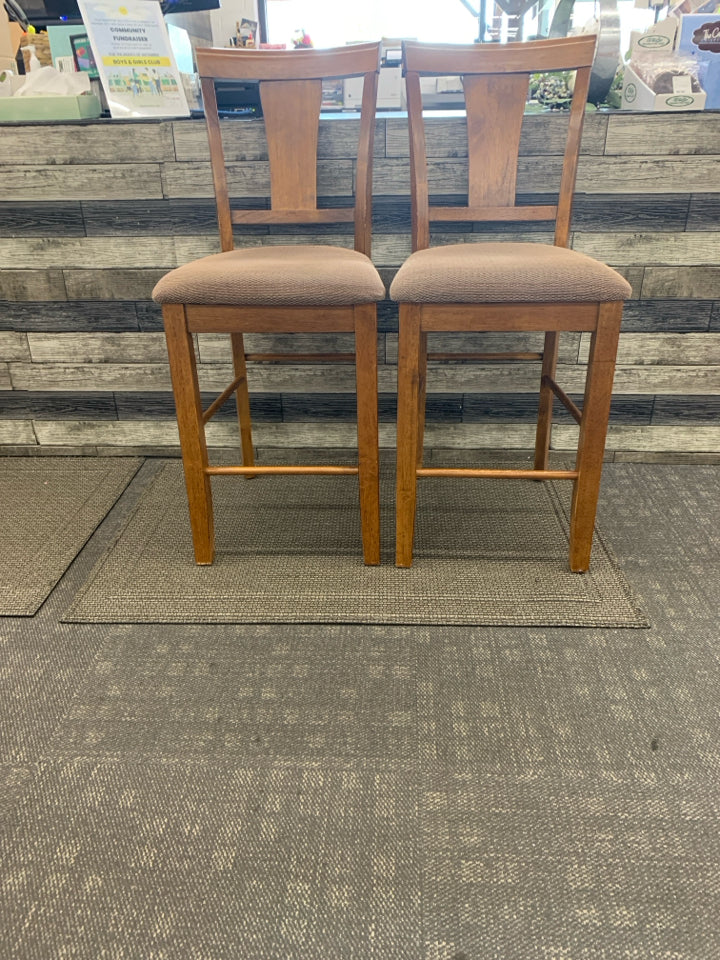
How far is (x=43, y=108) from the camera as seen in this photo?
1719mm

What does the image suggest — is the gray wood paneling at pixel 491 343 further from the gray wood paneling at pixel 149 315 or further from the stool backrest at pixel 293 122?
the gray wood paneling at pixel 149 315

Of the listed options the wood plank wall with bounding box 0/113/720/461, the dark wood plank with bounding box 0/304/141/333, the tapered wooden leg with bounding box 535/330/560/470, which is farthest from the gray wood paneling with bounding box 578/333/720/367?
the dark wood plank with bounding box 0/304/141/333

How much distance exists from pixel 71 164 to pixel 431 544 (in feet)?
4.31

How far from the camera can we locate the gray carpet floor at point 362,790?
2.71 feet

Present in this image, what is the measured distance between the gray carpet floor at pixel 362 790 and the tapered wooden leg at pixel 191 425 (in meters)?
0.24

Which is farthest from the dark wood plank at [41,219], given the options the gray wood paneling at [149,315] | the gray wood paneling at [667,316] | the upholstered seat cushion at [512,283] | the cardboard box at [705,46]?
the cardboard box at [705,46]

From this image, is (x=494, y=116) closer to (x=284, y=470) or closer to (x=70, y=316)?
(x=284, y=470)

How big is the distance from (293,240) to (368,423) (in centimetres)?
67

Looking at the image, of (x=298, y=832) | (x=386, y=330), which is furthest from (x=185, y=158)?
(x=298, y=832)

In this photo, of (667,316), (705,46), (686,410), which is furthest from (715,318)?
(705,46)

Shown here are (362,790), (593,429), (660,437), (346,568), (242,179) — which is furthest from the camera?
(660,437)

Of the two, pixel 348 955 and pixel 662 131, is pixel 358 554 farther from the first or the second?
pixel 662 131

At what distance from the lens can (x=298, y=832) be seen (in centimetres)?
94

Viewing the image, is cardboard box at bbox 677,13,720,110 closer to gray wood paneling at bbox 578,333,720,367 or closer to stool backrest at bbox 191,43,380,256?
gray wood paneling at bbox 578,333,720,367
